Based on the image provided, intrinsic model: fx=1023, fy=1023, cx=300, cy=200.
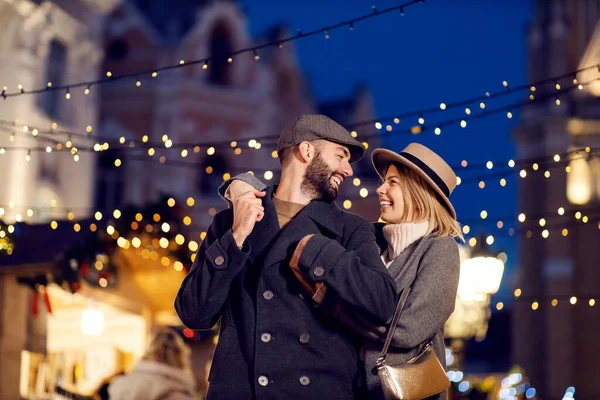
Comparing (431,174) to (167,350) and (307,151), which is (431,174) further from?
(167,350)

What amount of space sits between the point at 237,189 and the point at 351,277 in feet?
2.33

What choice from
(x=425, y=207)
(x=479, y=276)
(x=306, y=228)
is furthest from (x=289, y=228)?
Answer: (x=479, y=276)

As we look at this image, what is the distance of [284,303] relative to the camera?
410 cm

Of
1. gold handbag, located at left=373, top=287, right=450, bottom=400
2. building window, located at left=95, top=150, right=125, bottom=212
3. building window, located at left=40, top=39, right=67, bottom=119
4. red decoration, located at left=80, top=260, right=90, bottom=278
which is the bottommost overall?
gold handbag, located at left=373, top=287, right=450, bottom=400

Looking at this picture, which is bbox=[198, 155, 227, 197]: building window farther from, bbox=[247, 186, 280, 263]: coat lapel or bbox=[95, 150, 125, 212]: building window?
bbox=[247, 186, 280, 263]: coat lapel

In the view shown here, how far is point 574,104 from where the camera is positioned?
23875 mm

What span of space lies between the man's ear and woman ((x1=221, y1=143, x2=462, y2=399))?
226 millimetres

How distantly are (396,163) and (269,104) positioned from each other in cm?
2426

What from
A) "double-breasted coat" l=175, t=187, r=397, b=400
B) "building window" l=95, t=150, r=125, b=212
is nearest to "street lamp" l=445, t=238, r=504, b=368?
"double-breasted coat" l=175, t=187, r=397, b=400

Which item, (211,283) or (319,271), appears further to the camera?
(211,283)

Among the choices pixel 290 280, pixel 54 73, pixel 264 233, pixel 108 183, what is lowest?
pixel 290 280

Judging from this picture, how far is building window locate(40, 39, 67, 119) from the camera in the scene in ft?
69.4

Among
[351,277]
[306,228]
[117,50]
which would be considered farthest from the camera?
[117,50]

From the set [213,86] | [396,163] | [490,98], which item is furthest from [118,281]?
[213,86]
